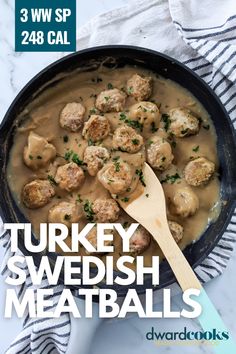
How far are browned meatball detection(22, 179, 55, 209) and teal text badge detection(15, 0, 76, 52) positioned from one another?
1.21ft

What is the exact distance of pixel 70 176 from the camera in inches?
66.4

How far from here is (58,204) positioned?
172 cm

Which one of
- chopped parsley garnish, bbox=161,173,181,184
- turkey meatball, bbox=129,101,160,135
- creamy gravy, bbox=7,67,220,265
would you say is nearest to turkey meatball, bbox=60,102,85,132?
creamy gravy, bbox=7,67,220,265

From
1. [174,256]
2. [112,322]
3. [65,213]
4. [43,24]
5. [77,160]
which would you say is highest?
[43,24]

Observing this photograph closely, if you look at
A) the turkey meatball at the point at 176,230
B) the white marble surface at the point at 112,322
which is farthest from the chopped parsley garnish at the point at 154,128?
the white marble surface at the point at 112,322

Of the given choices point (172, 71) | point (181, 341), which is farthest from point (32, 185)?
point (181, 341)

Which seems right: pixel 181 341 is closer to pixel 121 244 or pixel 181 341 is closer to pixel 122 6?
pixel 121 244

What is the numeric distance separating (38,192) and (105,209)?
164 millimetres

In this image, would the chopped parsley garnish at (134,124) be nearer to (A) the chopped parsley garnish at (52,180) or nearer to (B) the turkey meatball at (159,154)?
(B) the turkey meatball at (159,154)

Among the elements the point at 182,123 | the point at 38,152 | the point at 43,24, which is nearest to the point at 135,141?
the point at 182,123

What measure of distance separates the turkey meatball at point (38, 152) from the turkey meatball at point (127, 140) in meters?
0.15

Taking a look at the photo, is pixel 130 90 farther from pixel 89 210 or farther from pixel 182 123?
pixel 89 210

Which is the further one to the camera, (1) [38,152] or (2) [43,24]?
(2) [43,24]

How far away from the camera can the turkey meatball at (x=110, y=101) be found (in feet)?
5.63
